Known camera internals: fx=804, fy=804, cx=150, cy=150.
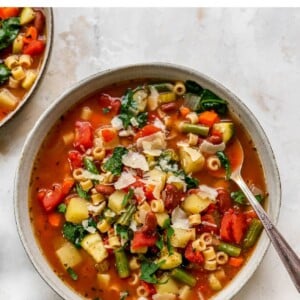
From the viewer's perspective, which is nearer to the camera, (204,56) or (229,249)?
(229,249)

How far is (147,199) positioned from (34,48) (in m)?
1.05

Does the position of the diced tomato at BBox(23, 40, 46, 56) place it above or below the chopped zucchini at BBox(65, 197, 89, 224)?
above

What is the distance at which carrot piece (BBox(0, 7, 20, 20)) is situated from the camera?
4.41m

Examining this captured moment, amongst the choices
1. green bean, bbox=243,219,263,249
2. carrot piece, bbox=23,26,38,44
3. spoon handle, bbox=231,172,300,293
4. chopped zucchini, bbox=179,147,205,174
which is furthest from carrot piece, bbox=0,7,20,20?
green bean, bbox=243,219,263,249

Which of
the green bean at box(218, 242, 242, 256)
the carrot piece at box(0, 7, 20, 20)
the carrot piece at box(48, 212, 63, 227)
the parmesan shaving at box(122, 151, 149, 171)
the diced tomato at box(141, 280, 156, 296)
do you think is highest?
the carrot piece at box(0, 7, 20, 20)

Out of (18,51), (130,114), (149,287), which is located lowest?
(149,287)

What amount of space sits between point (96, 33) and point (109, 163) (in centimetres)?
82

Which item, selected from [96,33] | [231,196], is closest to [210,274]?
[231,196]

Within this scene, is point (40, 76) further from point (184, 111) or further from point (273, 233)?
point (273, 233)

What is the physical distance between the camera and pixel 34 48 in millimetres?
4359

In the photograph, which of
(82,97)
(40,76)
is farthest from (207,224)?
(40,76)

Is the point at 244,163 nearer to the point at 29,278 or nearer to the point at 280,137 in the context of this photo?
the point at 280,137

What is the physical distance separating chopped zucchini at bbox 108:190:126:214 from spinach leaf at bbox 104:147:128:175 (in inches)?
4.3

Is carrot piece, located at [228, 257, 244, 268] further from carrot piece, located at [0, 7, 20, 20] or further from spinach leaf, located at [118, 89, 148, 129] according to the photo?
carrot piece, located at [0, 7, 20, 20]
